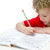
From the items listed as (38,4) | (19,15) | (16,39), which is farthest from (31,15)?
(16,39)

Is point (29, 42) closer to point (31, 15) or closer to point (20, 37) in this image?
point (20, 37)

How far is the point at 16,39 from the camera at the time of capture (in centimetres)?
64

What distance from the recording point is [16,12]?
4.09 feet

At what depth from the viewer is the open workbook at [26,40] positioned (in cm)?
57

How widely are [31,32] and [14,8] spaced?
1.93 ft

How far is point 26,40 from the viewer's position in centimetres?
63

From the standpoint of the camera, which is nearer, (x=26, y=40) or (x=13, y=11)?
(x=26, y=40)

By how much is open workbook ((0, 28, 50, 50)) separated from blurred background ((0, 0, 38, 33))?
41 cm

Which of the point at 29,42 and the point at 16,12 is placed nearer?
the point at 29,42

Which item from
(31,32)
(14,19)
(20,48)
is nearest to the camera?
(20,48)

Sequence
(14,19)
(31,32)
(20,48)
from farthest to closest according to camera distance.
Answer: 1. (14,19)
2. (31,32)
3. (20,48)

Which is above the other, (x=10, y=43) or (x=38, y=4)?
(x=38, y=4)

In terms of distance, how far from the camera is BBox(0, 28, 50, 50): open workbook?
0.57 meters

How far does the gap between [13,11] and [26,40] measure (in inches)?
25.7
